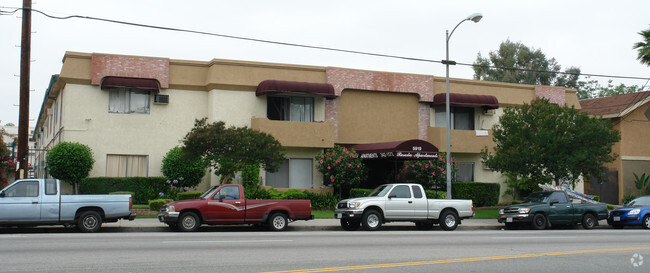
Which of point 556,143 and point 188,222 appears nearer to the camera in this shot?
point 188,222

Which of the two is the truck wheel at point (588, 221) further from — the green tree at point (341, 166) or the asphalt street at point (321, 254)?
the green tree at point (341, 166)

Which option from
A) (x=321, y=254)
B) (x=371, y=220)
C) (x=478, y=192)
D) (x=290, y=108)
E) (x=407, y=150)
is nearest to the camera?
(x=321, y=254)

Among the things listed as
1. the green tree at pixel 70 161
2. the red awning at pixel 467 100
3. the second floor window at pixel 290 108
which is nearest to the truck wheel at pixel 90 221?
the green tree at pixel 70 161

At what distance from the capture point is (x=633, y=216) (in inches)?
886

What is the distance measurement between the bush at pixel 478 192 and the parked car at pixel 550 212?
295 inches

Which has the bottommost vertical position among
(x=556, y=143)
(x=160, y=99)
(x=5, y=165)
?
(x=5, y=165)

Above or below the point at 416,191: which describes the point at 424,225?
below

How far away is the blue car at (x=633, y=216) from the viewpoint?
73.5 feet

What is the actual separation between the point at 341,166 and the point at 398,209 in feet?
26.8

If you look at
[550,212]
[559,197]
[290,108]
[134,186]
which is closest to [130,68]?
[134,186]

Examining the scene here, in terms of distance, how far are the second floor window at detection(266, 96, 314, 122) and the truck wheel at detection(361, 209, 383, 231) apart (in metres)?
10.9

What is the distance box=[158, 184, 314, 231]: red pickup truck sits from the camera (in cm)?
1800

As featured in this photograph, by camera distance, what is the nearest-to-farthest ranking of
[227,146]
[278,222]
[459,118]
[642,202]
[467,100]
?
[278,222] < [227,146] < [642,202] < [467,100] < [459,118]

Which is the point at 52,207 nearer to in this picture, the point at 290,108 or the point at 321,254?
the point at 321,254
